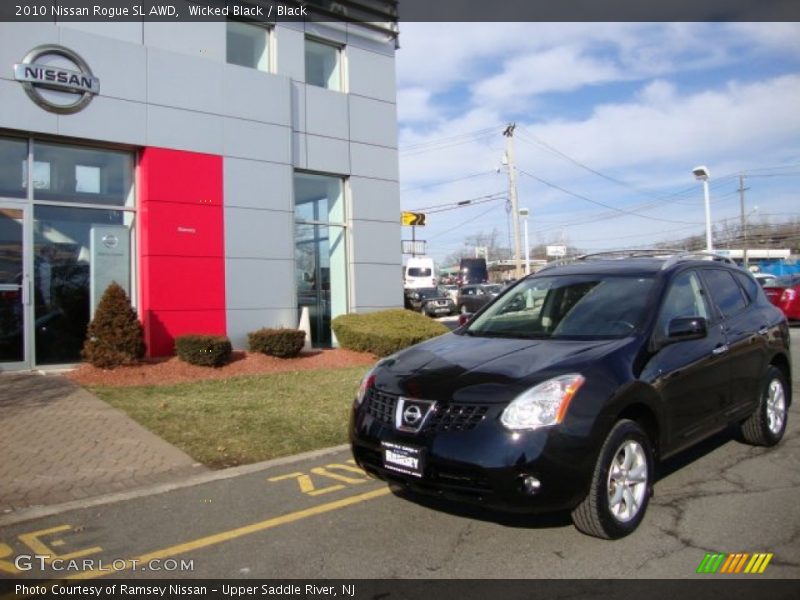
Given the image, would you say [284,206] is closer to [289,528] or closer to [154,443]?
[154,443]

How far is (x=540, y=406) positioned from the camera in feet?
12.2

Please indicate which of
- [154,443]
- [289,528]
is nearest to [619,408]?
[289,528]

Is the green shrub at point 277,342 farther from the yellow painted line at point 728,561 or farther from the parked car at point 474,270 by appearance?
the parked car at point 474,270

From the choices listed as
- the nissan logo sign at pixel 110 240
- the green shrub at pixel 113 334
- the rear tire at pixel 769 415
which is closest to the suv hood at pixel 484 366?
the rear tire at pixel 769 415

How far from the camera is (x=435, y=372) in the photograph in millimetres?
4164

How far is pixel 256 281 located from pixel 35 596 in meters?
10.3

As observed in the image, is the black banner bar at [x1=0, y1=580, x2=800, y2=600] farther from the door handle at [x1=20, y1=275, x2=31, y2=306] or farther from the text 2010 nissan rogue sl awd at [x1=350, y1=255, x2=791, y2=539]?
the door handle at [x1=20, y1=275, x2=31, y2=306]

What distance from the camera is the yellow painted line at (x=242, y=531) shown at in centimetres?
394

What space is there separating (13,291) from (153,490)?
7.32 m

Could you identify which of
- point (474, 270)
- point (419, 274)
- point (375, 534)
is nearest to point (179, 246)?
point (375, 534)

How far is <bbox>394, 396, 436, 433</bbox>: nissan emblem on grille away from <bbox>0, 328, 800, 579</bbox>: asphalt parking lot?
75 centimetres

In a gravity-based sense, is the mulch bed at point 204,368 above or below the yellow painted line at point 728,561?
above

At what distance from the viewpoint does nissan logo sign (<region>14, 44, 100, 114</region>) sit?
10797 mm

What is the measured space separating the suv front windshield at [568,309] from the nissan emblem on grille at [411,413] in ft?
4.03
